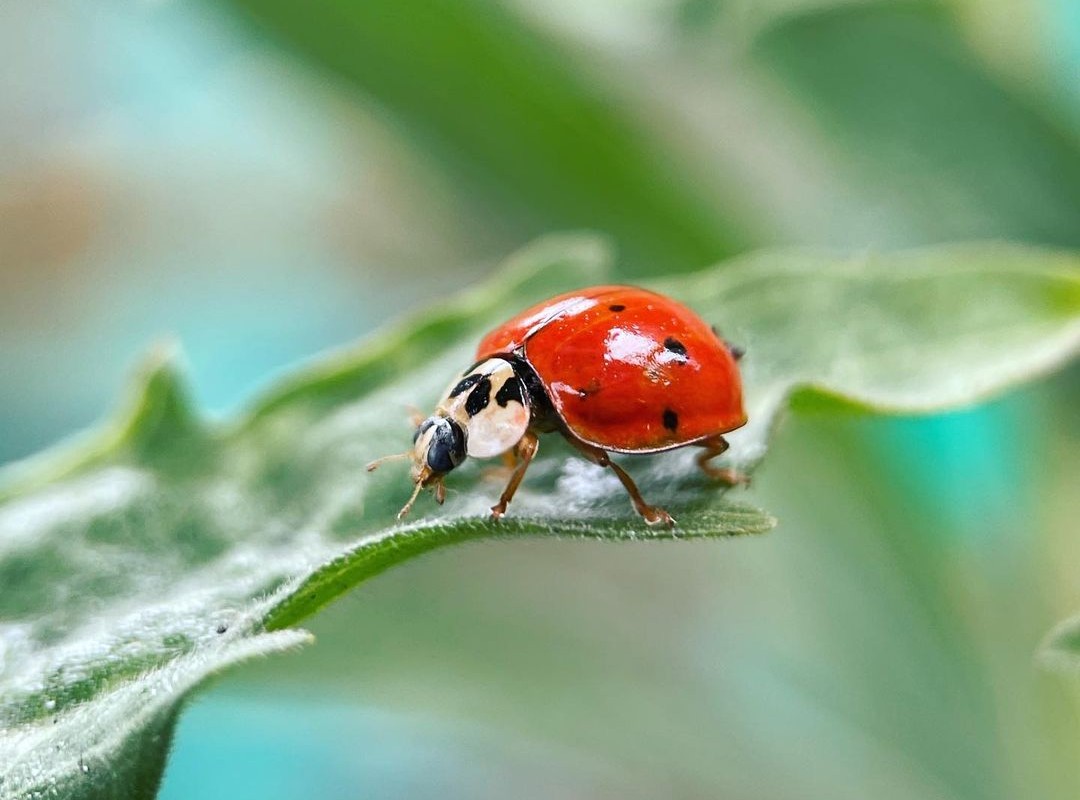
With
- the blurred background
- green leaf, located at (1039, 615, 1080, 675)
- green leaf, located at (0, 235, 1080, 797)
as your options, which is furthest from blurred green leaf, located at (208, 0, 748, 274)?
green leaf, located at (1039, 615, 1080, 675)

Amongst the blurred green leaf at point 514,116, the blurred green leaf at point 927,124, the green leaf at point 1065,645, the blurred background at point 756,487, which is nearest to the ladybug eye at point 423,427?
the blurred background at point 756,487

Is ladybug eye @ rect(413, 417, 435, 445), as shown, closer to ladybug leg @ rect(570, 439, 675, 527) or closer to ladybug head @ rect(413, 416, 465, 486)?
ladybug head @ rect(413, 416, 465, 486)

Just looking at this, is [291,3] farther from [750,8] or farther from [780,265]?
[780,265]

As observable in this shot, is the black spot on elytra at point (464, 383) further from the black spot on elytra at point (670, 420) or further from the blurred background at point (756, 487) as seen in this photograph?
the blurred background at point (756, 487)

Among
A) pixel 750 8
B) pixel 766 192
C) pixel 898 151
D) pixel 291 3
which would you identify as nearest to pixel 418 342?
pixel 750 8

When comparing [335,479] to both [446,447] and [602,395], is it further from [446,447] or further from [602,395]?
[602,395]

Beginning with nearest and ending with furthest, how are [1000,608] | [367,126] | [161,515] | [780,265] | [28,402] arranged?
1. [161,515]
2. [780,265]
3. [1000,608]
4. [367,126]
5. [28,402]

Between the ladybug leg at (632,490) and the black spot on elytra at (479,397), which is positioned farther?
the black spot on elytra at (479,397)
